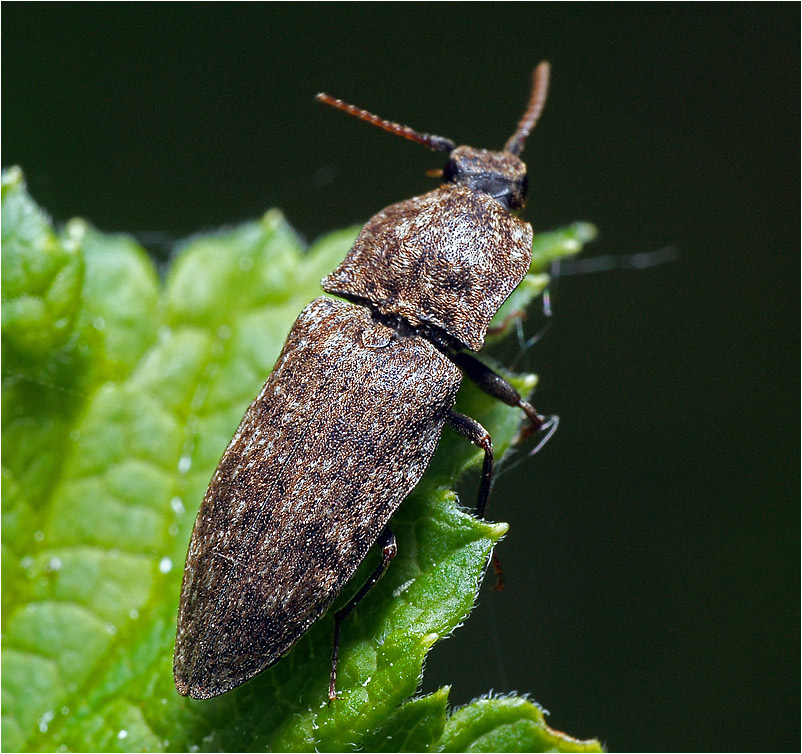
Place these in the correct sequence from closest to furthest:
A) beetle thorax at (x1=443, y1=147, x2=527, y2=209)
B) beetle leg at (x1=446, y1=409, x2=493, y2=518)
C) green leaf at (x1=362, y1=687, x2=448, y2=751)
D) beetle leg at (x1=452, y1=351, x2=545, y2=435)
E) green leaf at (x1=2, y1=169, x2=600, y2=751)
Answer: green leaf at (x1=362, y1=687, x2=448, y2=751) → green leaf at (x1=2, y1=169, x2=600, y2=751) → beetle leg at (x1=446, y1=409, x2=493, y2=518) → beetle leg at (x1=452, y1=351, x2=545, y2=435) → beetle thorax at (x1=443, y1=147, x2=527, y2=209)

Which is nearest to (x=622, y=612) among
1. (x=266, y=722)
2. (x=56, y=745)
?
(x=266, y=722)

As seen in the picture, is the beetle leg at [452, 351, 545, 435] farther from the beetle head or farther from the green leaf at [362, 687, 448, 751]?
the green leaf at [362, 687, 448, 751]

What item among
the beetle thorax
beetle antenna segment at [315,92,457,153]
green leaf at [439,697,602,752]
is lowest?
green leaf at [439,697,602,752]

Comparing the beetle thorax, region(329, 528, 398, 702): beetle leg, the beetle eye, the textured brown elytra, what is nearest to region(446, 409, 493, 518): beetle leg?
the textured brown elytra

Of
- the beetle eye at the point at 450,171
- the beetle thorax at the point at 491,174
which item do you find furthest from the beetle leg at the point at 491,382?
the beetle eye at the point at 450,171

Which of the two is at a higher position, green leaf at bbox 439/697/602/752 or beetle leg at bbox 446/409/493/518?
beetle leg at bbox 446/409/493/518

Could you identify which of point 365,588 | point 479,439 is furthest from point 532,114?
point 365,588

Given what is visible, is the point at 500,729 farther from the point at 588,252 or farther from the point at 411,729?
the point at 588,252

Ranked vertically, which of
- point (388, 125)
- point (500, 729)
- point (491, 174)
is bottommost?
point (500, 729)
